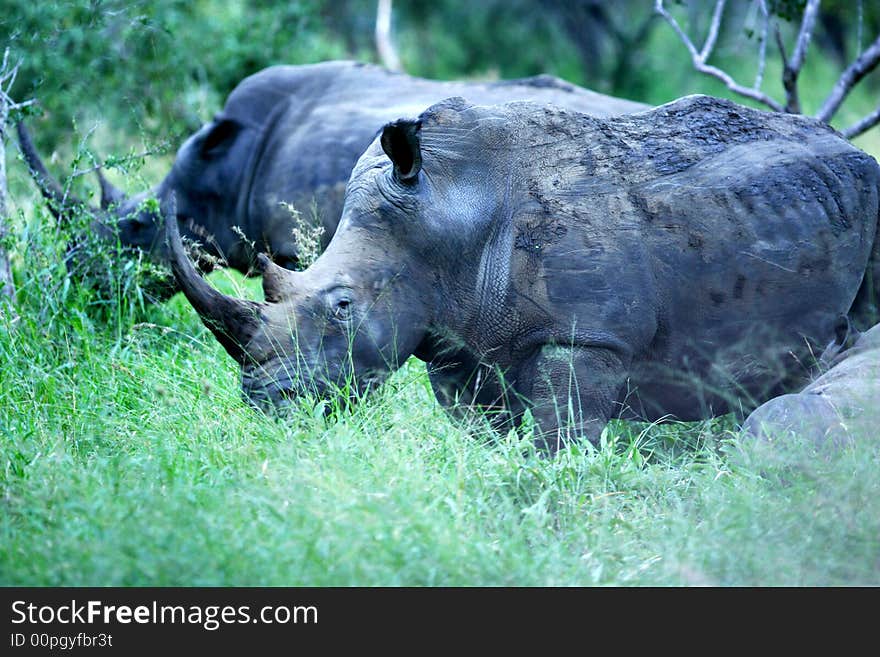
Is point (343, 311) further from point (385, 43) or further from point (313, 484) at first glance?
point (385, 43)

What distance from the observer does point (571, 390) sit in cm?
446

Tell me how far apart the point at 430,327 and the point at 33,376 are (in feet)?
6.80

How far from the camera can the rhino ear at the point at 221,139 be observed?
7.74 meters

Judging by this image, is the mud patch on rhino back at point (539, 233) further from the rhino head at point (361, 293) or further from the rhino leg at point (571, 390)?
the rhino leg at point (571, 390)

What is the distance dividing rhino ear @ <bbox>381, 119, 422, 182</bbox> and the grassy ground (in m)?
0.87

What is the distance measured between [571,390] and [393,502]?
1.02 metres

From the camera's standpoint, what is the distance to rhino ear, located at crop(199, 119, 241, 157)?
7738 millimetres

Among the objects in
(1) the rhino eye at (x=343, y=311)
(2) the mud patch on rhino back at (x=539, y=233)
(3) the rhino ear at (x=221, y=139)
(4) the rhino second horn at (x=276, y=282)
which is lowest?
(3) the rhino ear at (x=221, y=139)

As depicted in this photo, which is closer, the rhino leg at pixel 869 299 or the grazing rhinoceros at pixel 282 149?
the rhino leg at pixel 869 299

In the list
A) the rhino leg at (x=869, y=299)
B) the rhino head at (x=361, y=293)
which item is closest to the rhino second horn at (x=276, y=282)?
the rhino head at (x=361, y=293)

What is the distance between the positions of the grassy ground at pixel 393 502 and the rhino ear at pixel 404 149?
2.87 ft

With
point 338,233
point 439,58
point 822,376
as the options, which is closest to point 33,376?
point 338,233
